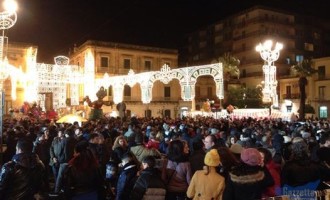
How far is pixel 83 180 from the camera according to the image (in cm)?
476

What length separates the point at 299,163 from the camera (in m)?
4.95

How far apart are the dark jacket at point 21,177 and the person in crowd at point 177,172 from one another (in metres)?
1.84

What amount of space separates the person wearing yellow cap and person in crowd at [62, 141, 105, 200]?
1.18 m

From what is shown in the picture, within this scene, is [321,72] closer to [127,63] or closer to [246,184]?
[127,63]

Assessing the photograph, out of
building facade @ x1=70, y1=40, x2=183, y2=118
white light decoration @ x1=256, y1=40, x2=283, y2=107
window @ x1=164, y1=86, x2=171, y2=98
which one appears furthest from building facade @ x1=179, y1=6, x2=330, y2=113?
white light decoration @ x1=256, y1=40, x2=283, y2=107

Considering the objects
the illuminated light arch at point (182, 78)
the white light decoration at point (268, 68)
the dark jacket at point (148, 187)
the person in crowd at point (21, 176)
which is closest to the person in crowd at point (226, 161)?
the dark jacket at point (148, 187)

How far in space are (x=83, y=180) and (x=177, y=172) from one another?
5.34ft

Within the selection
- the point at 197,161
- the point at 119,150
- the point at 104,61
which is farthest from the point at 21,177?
the point at 104,61

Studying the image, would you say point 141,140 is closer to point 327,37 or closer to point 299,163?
point 299,163

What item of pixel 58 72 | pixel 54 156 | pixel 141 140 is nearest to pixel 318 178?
pixel 141 140

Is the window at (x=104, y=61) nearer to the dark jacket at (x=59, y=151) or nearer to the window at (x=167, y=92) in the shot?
the window at (x=167, y=92)

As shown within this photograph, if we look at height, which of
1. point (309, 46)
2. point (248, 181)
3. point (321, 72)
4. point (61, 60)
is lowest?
point (248, 181)

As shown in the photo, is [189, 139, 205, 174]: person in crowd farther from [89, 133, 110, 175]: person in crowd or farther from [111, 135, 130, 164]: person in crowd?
[89, 133, 110, 175]: person in crowd

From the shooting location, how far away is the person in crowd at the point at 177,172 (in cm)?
580
